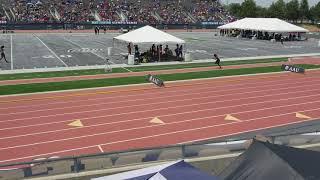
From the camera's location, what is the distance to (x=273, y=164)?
6.62 metres

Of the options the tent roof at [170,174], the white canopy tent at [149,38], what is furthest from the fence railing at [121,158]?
the white canopy tent at [149,38]

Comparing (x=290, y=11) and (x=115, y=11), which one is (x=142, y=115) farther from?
(x=290, y=11)

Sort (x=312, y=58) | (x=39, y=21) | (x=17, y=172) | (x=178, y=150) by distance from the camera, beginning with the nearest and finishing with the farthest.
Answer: (x=17, y=172) < (x=178, y=150) < (x=312, y=58) < (x=39, y=21)

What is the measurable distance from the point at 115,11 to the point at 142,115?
69.7m

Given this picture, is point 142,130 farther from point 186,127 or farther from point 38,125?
point 38,125

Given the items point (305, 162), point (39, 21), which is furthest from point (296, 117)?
point (39, 21)

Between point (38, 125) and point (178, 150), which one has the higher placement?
point (178, 150)

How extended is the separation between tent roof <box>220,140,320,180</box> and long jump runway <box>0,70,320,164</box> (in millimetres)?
8588

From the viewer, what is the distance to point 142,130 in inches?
685

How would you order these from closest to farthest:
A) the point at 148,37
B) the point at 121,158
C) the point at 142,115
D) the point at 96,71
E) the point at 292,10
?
the point at 121,158, the point at 142,115, the point at 96,71, the point at 148,37, the point at 292,10

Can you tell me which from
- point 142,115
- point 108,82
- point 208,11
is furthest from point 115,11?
point 142,115

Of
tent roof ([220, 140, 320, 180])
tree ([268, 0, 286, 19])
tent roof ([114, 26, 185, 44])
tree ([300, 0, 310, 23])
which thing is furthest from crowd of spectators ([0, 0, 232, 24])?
tent roof ([220, 140, 320, 180])

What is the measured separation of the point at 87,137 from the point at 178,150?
26.5 feet

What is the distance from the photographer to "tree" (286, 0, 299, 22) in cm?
11443
